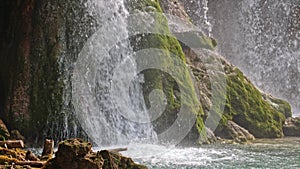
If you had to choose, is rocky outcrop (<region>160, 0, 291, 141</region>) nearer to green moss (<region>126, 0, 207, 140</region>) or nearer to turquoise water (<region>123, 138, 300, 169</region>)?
green moss (<region>126, 0, 207, 140</region>)

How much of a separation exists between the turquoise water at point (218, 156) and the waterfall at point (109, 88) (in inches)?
39.5

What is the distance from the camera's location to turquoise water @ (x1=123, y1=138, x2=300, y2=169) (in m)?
10.4

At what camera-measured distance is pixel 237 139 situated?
16.3 m

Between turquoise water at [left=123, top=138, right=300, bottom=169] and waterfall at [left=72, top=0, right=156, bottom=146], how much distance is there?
1.00m

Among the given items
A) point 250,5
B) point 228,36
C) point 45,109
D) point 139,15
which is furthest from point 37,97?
point 250,5

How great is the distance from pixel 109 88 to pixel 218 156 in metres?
4.25

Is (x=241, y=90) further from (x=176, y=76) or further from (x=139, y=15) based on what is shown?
(x=139, y=15)

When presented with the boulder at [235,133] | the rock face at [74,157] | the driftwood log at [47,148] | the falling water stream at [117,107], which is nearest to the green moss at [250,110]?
the boulder at [235,133]

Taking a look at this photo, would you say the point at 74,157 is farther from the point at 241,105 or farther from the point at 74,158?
the point at 241,105

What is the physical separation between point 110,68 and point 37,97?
2.61 metres

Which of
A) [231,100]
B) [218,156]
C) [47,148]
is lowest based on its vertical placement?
[218,156]

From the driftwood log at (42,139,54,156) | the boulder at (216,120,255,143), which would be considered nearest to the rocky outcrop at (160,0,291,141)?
the boulder at (216,120,255,143)

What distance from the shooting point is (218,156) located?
1188cm

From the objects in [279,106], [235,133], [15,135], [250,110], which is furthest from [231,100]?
[15,135]
